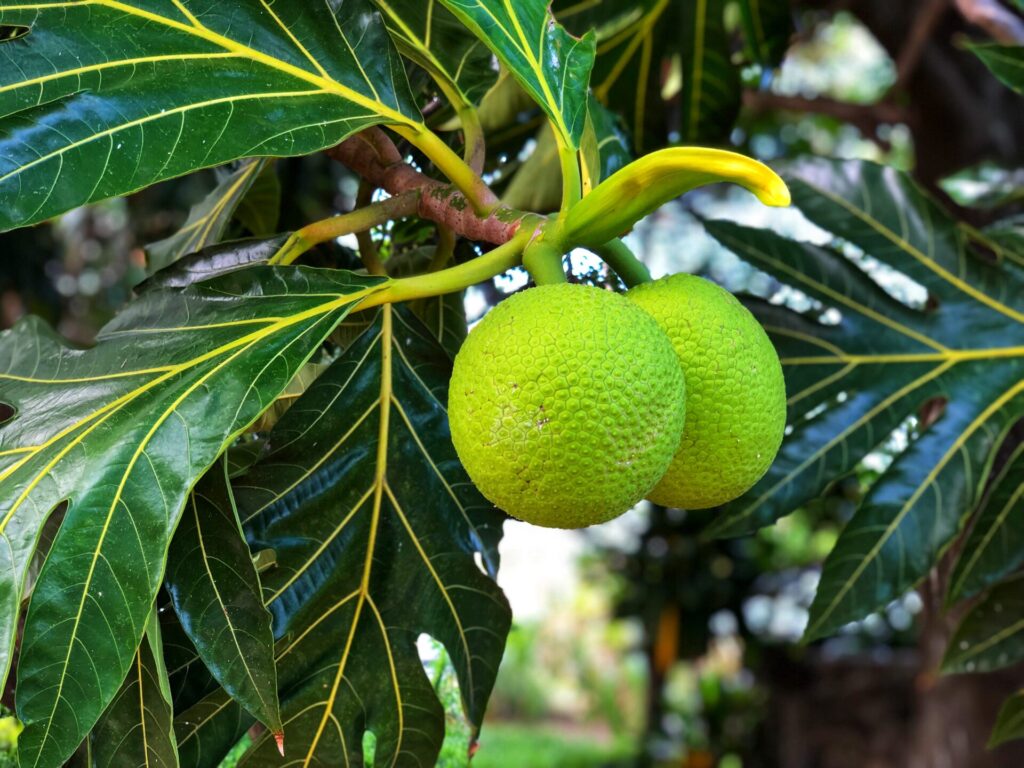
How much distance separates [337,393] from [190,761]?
30cm

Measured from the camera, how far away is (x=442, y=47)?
899 millimetres

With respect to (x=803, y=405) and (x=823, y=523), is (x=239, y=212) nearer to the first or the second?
(x=803, y=405)

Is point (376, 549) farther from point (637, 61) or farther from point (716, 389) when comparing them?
point (637, 61)

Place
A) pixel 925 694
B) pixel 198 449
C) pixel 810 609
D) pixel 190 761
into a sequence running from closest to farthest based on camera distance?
pixel 198 449 < pixel 190 761 < pixel 810 609 < pixel 925 694

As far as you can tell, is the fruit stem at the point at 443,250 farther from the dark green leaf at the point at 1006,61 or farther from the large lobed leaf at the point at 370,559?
the dark green leaf at the point at 1006,61

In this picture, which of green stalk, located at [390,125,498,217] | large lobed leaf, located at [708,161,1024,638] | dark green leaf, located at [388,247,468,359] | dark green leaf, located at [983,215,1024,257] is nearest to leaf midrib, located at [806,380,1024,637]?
large lobed leaf, located at [708,161,1024,638]

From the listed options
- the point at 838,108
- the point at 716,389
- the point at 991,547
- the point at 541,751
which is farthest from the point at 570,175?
the point at 541,751

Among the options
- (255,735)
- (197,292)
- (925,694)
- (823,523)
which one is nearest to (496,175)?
(197,292)

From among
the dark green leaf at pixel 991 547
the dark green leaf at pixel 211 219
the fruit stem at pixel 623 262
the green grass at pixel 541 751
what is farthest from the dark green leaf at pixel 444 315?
the green grass at pixel 541 751

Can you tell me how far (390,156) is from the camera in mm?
928

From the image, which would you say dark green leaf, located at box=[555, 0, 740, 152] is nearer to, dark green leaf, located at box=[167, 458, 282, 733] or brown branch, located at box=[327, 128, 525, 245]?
brown branch, located at box=[327, 128, 525, 245]

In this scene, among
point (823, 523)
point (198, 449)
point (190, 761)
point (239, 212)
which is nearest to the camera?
point (198, 449)

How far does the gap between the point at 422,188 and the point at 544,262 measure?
7.2 inches

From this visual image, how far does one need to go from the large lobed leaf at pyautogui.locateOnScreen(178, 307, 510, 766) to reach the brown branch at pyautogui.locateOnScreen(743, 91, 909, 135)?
140 cm
